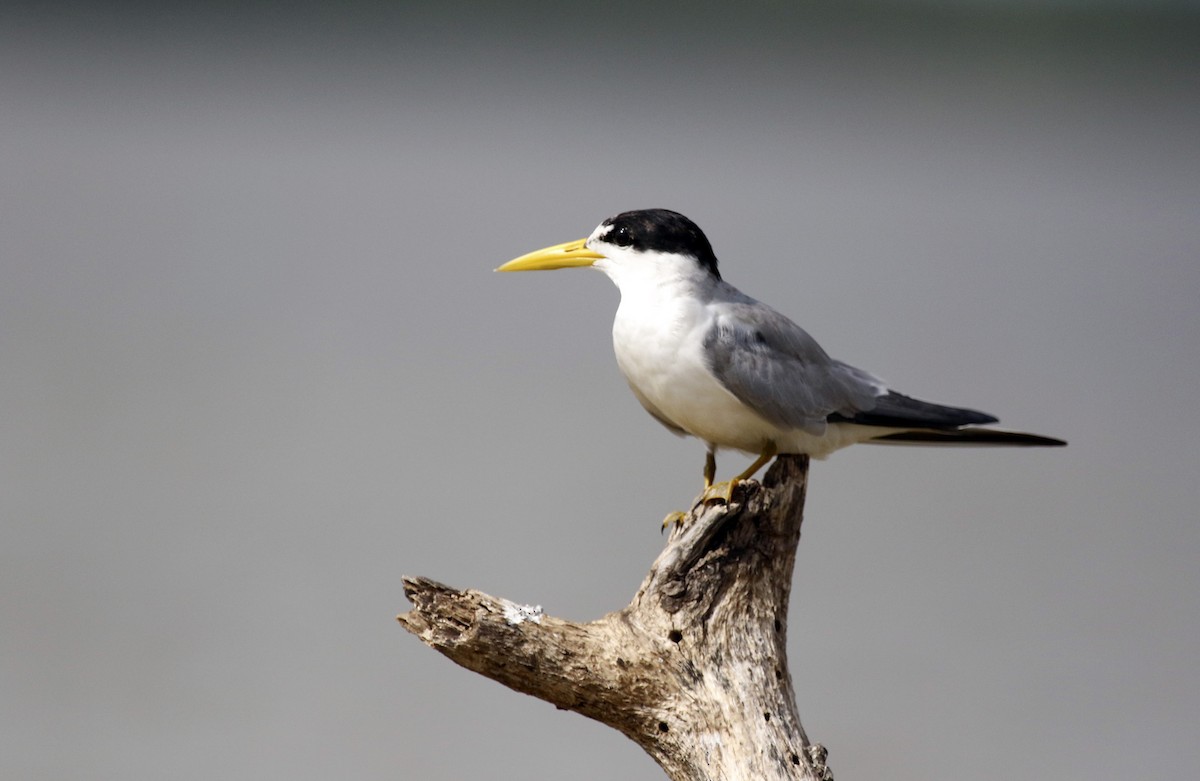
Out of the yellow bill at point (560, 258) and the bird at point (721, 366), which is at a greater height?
the yellow bill at point (560, 258)

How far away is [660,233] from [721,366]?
0.32 meters

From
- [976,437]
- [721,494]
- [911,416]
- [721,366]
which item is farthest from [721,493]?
[976,437]

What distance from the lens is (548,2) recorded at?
4105mm

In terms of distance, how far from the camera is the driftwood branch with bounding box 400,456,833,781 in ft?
6.79

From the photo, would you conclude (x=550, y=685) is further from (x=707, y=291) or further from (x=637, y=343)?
(x=707, y=291)

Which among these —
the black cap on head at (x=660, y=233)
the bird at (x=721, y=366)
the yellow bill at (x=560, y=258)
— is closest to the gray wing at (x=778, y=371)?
the bird at (x=721, y=366)

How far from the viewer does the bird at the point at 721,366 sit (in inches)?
90.8

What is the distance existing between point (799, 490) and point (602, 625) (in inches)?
20.6

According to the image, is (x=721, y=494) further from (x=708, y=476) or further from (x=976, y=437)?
(x=976, y=437)

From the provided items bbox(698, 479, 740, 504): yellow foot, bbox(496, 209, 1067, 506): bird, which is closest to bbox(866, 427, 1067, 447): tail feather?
bbox(496, 209, 1067, 506): bird

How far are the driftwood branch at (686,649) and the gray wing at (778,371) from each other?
199 millimetres

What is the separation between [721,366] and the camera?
2295 mm

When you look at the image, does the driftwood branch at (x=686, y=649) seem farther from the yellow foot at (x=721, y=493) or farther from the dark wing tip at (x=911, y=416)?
the dark wing tip at (x=911, y=416)

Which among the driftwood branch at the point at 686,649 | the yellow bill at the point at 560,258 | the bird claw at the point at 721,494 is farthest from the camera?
the yellow bill at the point at 560,258
